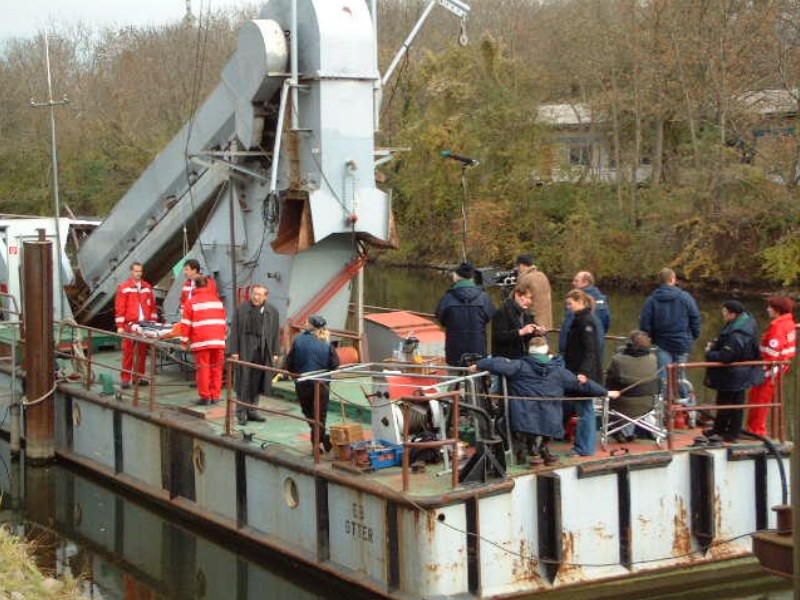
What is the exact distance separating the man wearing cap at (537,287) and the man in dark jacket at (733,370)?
179cm

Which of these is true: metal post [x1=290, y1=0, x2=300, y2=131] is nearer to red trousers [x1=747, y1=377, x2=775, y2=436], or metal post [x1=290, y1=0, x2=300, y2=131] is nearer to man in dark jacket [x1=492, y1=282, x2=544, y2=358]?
man in dark jacket [x1=492, y1=282, x2=544, y2=358]

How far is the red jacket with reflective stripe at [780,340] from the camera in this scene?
1123cm

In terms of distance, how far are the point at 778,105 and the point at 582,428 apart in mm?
28423

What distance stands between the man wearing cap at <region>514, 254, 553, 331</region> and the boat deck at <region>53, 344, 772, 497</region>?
5.43 feet

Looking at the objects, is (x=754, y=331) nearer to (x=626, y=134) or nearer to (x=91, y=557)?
(x=91, y=557)

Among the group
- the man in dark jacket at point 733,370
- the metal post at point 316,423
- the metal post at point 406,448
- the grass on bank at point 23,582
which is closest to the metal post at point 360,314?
the metal post at point 316,423

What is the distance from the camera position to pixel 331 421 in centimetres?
1266

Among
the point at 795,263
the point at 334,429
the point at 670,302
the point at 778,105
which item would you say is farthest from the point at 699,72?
the point at 334,429

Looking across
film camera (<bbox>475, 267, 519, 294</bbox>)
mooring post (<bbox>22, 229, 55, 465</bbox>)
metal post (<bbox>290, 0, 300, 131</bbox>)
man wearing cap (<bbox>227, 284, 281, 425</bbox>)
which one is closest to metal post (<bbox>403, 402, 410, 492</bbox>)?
man wearing cap (<bbox>227, 284, 281, 425</bbox>)

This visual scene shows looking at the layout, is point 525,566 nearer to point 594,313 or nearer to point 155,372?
point 594,313

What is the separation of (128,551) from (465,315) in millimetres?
4499

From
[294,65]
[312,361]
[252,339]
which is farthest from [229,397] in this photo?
[294,65]

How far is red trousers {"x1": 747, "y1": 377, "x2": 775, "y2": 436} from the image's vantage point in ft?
37.0

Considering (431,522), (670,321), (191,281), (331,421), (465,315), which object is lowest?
(431,522)
